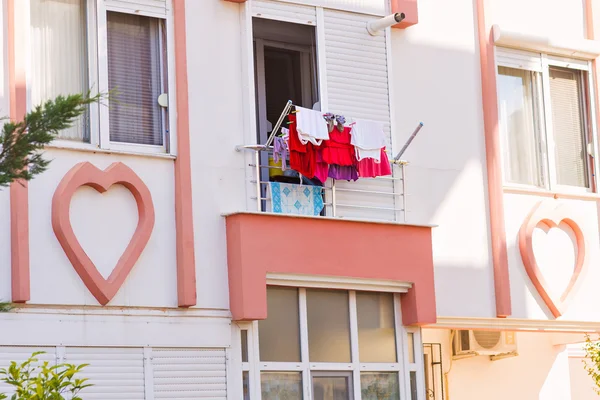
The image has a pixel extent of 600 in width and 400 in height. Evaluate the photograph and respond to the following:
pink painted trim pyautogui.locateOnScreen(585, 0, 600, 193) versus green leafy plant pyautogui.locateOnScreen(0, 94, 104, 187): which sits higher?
pink painted trim pyautogui.locateOnScreen(585, 0, 600, 193)

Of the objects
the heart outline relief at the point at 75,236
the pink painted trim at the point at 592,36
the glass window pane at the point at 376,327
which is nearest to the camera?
the heart outline relief at the point at 75,236

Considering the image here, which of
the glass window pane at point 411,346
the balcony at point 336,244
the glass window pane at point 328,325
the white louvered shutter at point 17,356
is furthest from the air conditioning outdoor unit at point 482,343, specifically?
the white louvered shutter at point 17,356

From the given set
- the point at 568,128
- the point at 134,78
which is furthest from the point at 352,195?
the point at 568,128

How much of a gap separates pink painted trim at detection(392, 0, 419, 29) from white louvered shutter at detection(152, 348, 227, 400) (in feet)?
15.8

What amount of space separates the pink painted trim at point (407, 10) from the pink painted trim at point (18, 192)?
193 inches

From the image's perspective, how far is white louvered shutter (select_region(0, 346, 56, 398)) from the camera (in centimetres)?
1390

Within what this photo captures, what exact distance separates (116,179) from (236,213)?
1.43 meters

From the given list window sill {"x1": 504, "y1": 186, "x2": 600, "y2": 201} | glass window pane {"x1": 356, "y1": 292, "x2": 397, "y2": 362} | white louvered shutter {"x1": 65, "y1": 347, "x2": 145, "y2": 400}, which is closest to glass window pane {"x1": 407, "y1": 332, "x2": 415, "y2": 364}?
glass window pane {"x1": 356, "y1": 292, "x2": 397, "y2": 362}

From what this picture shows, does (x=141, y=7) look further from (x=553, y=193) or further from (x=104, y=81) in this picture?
(x=553, y=193)

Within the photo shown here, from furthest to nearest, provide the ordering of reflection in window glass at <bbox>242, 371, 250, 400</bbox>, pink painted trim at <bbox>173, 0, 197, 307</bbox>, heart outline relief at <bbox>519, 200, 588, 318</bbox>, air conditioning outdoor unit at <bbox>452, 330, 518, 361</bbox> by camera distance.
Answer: air conditioning outdoor unit at <bbox>452, 330, 518, 361</bbox>, heart outline relief at <bbox>519, 200, 588, 318</bbox>, reflection in window glass at <bbox>242, 371, 250, 400</bbox>, pink painted trim at <bbox>173, 0, 197, 307</bbox>

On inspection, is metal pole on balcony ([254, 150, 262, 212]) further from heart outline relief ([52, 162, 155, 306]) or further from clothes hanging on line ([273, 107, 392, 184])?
heart outline relief ([52, 162, 155, 306])

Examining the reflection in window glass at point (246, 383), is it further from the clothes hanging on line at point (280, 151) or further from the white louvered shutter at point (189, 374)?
the clothes hanging on line at point (280, 151)

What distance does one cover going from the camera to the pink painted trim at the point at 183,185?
15.1m

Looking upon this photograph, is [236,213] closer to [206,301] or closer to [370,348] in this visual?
[206,301]
